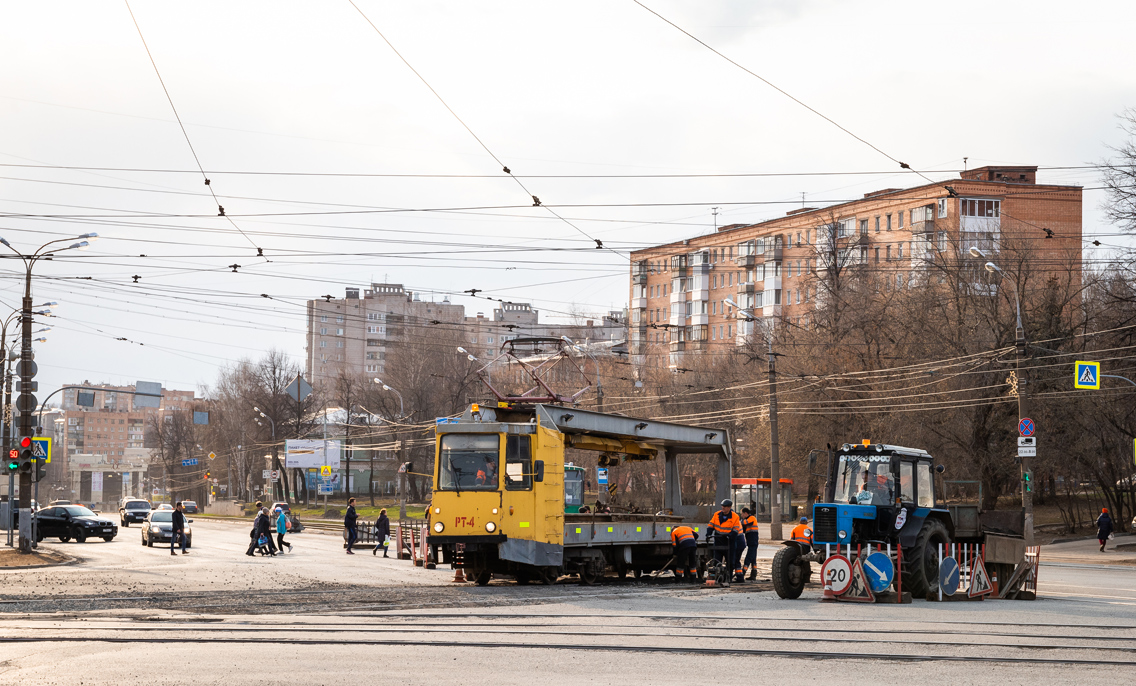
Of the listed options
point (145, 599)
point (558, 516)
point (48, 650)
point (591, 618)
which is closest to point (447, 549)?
point (558, 516)

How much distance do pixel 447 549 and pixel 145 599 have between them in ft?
19.1

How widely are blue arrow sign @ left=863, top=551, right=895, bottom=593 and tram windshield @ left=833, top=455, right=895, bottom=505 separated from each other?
1392 mm

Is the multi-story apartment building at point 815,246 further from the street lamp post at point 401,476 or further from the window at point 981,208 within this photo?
the street lamp post at point 401,476

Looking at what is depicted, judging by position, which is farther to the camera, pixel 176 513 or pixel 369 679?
pixel 176 513

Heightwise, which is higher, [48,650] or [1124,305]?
[1124,305]

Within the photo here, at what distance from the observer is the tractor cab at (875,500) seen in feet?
61.9

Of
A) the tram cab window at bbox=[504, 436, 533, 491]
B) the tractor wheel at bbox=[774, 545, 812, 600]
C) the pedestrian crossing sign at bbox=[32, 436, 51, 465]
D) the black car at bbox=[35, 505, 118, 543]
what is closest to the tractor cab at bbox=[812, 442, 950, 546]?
the tractor wheel at bbox=[774, 545, 812, 600]

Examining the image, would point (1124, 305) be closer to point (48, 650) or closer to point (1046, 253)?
point (1046, 253)

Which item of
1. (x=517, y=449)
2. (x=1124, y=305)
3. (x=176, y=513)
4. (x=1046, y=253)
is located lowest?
(x=176, y=513)

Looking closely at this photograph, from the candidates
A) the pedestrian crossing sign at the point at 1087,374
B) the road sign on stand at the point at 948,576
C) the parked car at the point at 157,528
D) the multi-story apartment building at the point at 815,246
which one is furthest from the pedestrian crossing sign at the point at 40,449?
the pedestrian crossing sign at the point at 1087,374

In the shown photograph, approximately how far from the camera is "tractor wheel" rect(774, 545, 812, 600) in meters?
18.2

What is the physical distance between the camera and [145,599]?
1769 centimetres

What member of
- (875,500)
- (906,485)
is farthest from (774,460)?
(875,500)

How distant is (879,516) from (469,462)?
7364 mm
